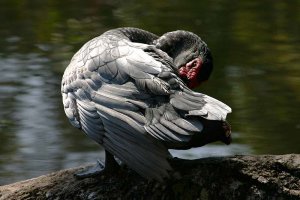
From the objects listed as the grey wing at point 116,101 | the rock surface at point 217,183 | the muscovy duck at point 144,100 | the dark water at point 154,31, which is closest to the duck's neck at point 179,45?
the muscovy duck at point 144,100

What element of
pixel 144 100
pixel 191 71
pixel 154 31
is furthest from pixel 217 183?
pixel 154 31

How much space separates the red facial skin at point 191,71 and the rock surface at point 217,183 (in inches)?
16.7

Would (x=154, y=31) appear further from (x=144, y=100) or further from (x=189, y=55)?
(x=144, y=100)

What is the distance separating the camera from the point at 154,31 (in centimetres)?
912

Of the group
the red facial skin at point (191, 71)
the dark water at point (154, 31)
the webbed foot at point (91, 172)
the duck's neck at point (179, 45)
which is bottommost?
the dark water at point (154, 31)

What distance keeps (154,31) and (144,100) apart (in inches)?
201

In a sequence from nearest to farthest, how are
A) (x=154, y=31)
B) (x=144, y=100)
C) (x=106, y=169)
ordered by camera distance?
(x=144, y=100), (x=106, y=169), (x=154, y=31)

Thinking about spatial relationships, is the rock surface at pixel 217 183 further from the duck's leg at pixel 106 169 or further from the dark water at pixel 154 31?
the dark water at pixel 154 31

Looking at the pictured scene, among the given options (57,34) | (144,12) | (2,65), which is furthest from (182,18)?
(2,65)

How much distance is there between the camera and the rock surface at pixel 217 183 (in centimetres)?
414

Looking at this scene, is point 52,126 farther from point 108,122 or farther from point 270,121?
point 108,122

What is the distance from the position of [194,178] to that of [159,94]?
1.36 feet

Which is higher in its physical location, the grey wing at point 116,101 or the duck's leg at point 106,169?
the grey wing at point 116,101

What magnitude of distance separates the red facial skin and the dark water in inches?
65.1
